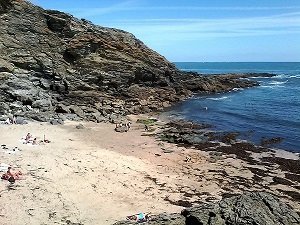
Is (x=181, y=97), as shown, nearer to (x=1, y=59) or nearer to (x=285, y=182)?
(x=1, y=59)

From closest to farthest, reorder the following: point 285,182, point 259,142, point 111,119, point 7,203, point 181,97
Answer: point 7,203 < point 285,182 < point 259,142 < point 111,119 < point 181,97

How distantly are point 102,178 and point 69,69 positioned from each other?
29692 millimetres

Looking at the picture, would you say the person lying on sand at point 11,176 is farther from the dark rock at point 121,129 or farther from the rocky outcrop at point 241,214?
the dark rock at point 121,129

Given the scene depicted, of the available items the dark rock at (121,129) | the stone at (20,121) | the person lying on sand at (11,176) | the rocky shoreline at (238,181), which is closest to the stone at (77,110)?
the dark rock at (121,129)

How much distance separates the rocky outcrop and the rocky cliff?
25.9 metres

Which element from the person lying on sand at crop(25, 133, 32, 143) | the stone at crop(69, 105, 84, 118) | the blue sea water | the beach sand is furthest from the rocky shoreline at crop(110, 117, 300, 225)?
the person lying on sand at crop(25, 133, 32, 143)

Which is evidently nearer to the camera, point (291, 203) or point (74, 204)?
point (74, 204)

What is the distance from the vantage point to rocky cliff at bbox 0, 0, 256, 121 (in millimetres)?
41219

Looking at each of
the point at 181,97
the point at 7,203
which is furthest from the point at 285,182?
the point at 181,97

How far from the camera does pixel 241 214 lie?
12688mm

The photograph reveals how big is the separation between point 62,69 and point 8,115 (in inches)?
524

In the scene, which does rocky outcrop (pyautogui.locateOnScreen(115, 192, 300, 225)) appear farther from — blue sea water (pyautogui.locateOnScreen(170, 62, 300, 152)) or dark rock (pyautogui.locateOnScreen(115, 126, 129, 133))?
dark rock (pyautogui.locateOnScreen(115, 126, 129, 133))

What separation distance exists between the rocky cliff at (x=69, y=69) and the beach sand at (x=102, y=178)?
29.0 feet

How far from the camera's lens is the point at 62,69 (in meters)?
48.2
